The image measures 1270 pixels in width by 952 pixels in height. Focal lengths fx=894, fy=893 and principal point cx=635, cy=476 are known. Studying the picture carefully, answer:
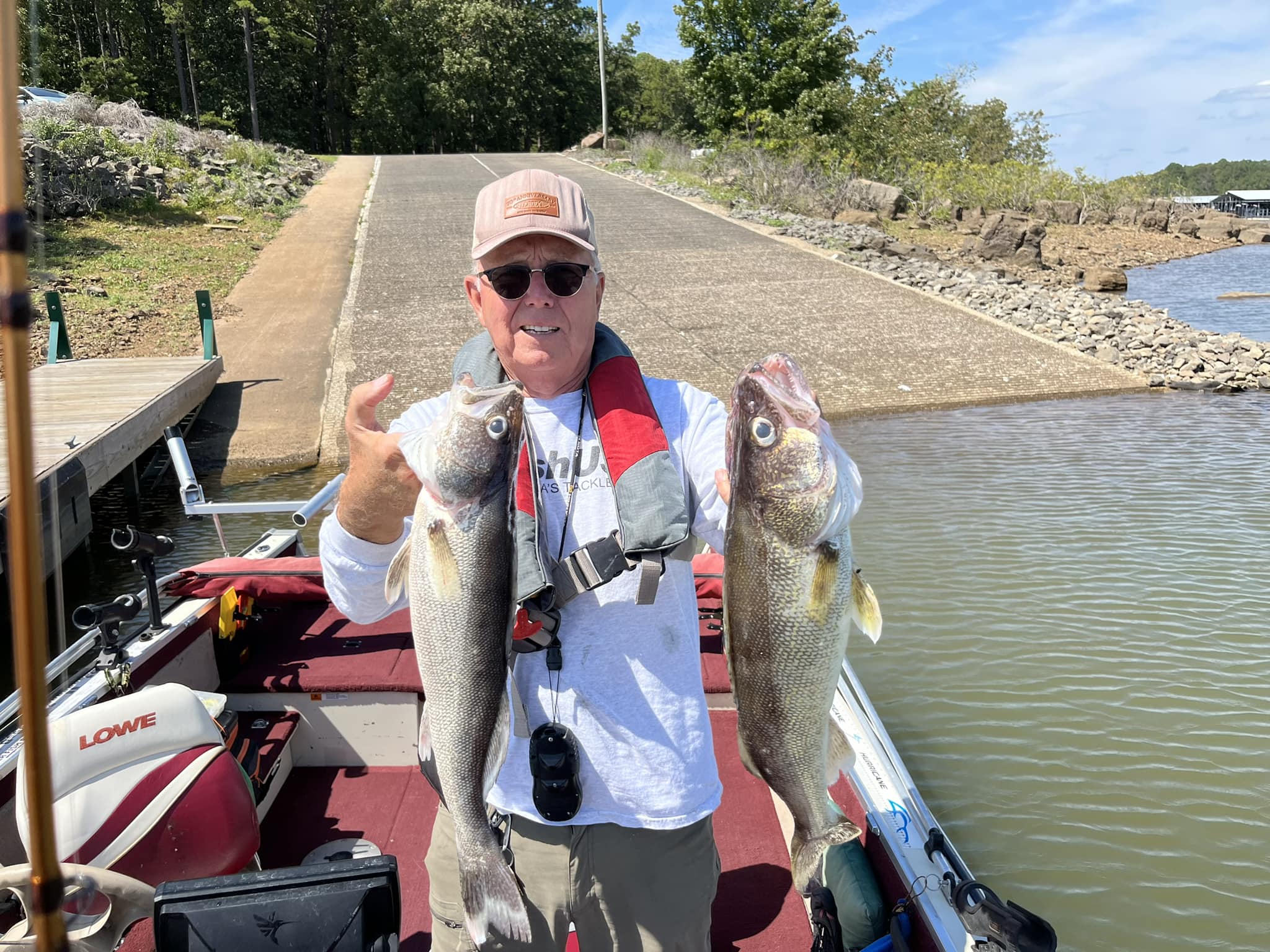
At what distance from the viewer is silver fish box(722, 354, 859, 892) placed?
6.57 ft

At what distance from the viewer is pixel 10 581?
4.42 ft

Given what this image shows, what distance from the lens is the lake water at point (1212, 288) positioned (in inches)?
845

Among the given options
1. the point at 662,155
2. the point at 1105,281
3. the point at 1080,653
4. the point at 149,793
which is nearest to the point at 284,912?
the point at 149,793

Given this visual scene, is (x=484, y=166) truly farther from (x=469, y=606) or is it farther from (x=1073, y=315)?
(x=469, y=606)

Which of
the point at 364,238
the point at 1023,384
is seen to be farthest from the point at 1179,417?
the point at 364,238

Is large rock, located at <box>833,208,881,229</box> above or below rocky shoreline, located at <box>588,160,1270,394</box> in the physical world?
above

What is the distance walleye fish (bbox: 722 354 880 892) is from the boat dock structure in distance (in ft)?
19.0

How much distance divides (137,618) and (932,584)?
6.38m

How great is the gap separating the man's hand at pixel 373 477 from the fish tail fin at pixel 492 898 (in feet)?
2.74

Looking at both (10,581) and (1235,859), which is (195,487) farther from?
(1235,859)

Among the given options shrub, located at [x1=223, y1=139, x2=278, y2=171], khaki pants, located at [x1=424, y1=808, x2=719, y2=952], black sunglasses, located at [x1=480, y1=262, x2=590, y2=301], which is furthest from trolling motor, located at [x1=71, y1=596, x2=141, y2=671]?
shrub, located at [x1=223, y1=139, x2=278, y2=171]

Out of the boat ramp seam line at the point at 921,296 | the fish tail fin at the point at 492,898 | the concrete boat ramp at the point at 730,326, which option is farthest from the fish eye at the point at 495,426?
the boat ramp seam line at the point at 921,296

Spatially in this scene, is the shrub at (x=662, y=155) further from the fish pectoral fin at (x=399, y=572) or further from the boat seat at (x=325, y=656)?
the fish pectoral fin at (x=399, y=572)

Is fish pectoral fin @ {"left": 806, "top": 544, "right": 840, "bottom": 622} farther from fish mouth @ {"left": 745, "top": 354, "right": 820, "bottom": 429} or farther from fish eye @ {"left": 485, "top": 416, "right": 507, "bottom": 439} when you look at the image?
fish eye @ {"left": 485, "top": 416, "right": 507, "bottom": 439}
